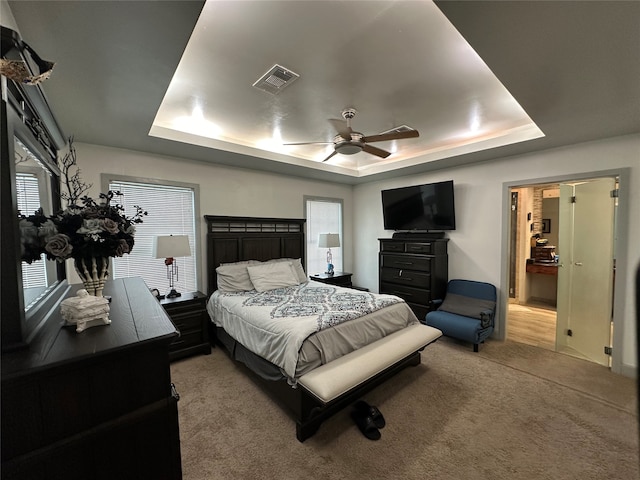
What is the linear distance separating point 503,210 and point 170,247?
4.59m

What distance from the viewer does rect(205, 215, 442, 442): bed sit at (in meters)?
2.09

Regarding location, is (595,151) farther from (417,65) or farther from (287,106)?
(287,106)

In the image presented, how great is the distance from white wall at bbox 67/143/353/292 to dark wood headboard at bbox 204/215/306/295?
5.2 inches

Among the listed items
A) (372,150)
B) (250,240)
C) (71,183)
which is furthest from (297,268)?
(71,183)

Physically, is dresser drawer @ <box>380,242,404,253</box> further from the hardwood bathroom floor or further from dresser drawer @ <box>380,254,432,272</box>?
the hardwood bathroom floor

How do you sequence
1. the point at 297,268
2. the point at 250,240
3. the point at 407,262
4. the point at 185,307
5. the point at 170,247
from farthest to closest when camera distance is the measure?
1. the point at 407,262
2. the point at 297,268
3. the point at 250,240
4. the point at 185,307
5. the point at 170,247

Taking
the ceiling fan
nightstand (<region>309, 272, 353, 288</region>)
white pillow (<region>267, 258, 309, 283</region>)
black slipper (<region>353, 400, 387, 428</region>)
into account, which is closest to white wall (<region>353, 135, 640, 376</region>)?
nightstand (<region>309, 272, 353, 288</region>)

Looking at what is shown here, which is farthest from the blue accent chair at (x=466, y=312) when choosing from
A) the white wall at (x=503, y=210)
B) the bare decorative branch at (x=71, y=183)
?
the bare decorative branch at (x=71, y=183)

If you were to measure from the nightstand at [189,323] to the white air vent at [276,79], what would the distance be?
2619 mm

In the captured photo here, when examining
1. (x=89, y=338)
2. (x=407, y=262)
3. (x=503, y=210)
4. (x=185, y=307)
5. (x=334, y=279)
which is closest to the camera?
(x=89, y=338)

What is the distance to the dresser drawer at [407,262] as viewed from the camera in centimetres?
425

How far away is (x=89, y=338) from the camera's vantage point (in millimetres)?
1081

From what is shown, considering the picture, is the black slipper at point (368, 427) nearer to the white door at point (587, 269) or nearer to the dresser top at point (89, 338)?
the dresser top at point (89, 338)

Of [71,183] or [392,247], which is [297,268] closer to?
[392,247]
